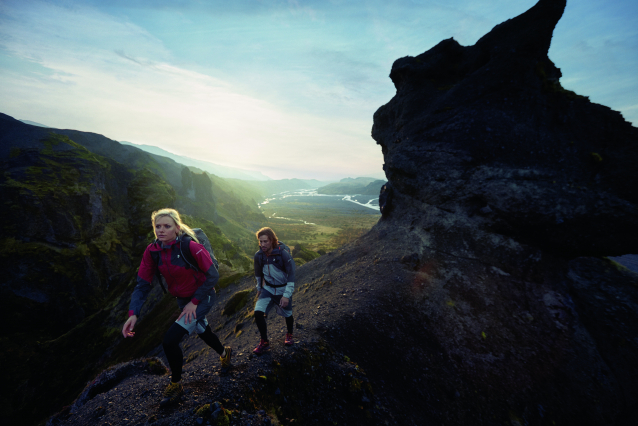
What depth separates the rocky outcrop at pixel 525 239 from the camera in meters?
7.54

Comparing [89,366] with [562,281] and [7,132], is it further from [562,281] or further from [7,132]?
[7,132]

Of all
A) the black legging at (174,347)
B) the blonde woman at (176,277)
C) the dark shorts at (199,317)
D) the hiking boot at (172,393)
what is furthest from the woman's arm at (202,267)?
the hiking boot at (172,393)

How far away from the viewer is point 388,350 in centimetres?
760

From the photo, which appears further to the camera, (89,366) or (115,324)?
(115,324)

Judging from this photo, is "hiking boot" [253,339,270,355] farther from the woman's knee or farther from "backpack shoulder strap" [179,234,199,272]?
"backpack shoulder strap" [179,234,199,272]

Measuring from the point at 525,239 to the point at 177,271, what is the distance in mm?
15001

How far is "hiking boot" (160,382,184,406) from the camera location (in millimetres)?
4238

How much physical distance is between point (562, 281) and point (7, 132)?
71.8 metres

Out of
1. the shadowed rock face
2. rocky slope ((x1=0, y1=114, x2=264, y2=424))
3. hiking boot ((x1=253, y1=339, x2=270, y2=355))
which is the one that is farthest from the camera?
rocky slope ((x1=0, y1=114, x2=264, y2=424))

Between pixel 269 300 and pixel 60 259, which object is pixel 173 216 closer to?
pixel 269 300

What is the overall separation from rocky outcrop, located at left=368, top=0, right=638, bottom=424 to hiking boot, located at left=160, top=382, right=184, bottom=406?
7.11 meters

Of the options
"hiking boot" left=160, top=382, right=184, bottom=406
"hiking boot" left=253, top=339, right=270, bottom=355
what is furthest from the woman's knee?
"hiking boot" left=253, top=339, right=270, bottom=355

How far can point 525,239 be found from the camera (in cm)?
1076

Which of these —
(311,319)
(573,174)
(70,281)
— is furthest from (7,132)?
(573,174)
